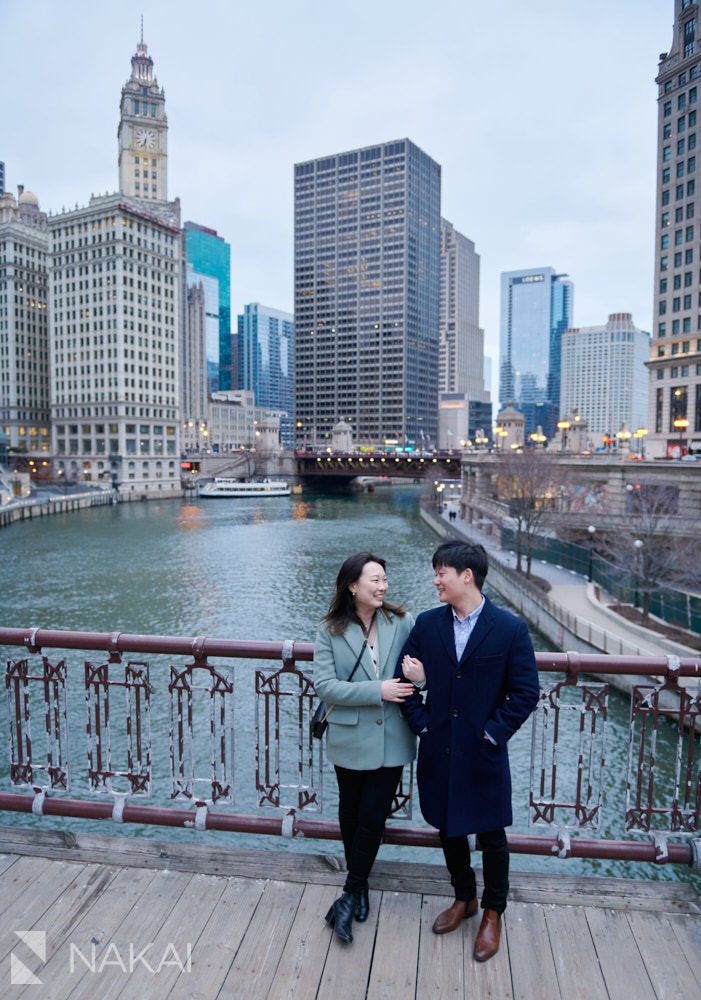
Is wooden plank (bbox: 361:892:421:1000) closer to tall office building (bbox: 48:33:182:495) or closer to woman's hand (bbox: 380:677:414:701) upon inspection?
woman's hand (bbox: 380:677:414:701)

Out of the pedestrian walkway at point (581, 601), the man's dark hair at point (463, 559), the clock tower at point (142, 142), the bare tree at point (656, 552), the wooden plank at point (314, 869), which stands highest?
the clock tower at point (142, 142)

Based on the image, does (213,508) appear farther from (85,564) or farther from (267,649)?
(267,649)

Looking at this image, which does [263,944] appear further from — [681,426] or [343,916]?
[681,426]

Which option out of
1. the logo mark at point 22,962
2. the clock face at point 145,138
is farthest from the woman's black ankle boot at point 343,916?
the clock face at point 145,138

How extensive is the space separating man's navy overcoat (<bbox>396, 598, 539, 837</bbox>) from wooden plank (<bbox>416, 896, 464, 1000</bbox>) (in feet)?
2.54

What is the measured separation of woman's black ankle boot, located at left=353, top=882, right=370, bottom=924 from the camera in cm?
454

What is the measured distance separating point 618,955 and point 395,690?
7.18ft

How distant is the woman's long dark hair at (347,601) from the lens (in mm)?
4496

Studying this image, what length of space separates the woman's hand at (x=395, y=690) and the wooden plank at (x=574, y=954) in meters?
1.90

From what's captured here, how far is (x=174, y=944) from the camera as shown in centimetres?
435

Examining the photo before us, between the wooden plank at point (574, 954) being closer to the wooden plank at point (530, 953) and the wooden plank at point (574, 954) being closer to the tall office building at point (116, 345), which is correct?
the wooden plank at point (530, 953)

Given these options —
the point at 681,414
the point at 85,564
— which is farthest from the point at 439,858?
the point at 681,414

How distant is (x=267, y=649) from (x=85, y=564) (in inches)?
1748

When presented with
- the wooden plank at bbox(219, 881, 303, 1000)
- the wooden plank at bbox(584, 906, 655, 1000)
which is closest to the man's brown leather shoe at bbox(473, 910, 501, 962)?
the wooden plank at bbox(584, 906, 655, 1000)
